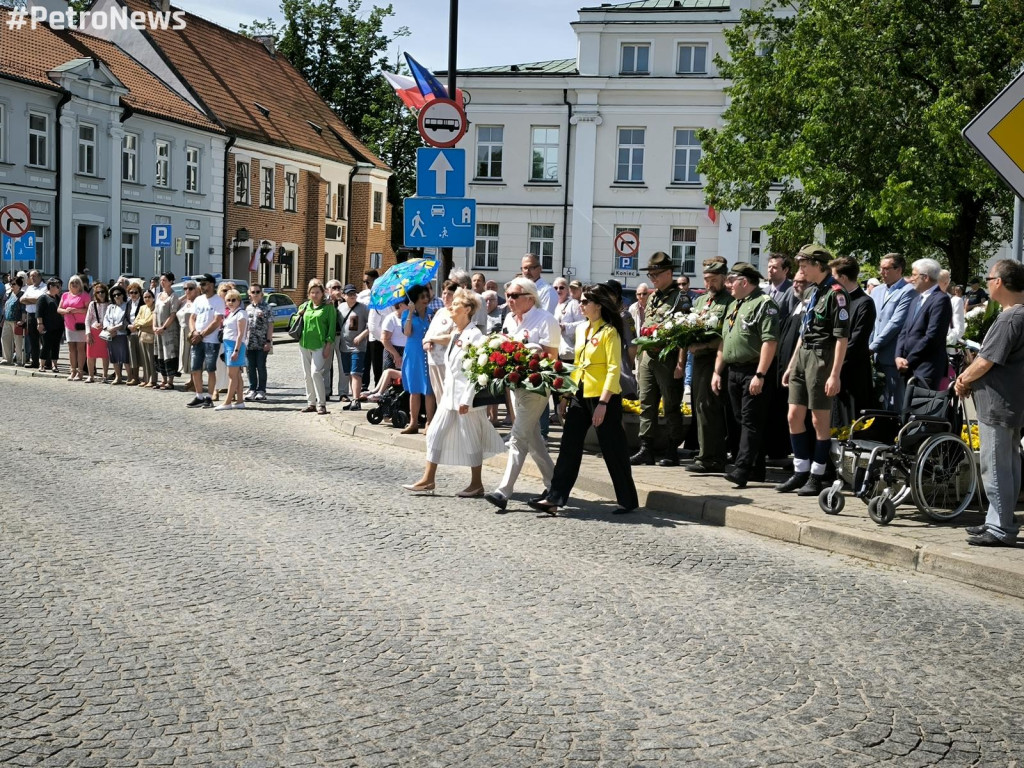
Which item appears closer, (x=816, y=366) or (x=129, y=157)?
(x=816, y=366)

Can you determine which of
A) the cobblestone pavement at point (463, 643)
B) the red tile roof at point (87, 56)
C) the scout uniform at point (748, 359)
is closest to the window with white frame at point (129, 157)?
the red tile roof at point (87, 56)

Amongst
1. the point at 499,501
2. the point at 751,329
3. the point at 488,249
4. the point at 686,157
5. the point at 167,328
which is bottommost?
the point at 499,501

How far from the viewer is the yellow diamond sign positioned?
6320 millimetres

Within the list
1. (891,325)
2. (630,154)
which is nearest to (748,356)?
(891,325)

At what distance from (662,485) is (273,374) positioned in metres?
15.6

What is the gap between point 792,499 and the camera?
9.74 metres

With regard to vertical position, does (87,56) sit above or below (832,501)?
above

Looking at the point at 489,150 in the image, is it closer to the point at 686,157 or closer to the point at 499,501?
the point at 686,157

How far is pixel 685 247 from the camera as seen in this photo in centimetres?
4694

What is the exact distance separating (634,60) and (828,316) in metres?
38.7

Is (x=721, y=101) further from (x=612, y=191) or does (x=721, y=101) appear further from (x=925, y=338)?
(x=925, y=338)

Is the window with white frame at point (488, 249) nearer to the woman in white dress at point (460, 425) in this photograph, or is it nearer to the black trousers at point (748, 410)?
the black trousers at point (748, 410)

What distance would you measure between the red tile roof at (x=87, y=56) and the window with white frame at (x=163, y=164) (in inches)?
42.5

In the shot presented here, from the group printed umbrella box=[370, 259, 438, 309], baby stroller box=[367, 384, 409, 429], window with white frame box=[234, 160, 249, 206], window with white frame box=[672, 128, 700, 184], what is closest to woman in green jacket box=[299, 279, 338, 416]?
baby stroller box=[367, 384, 409, 429]
